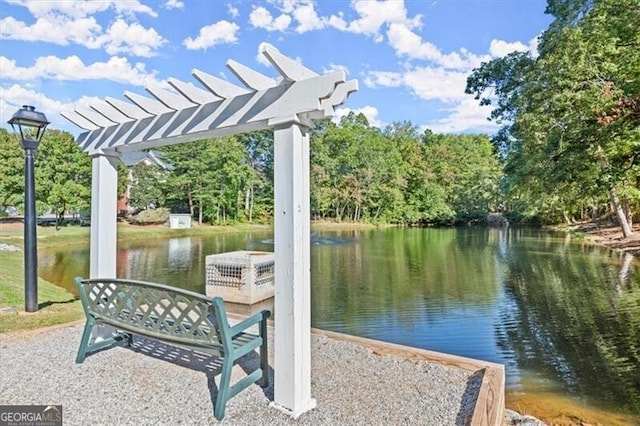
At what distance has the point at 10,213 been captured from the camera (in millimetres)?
25094

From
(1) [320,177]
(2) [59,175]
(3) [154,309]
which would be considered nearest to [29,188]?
(3) [154,309]

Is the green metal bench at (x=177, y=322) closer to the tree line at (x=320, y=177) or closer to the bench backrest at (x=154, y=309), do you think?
the bench backrest at (x=154, y=309)

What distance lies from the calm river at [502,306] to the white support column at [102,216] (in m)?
3.31

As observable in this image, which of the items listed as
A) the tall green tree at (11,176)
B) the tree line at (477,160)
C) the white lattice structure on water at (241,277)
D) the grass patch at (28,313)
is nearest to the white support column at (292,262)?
the tree line at (477,160)

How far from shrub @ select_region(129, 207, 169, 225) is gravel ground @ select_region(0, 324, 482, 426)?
67.5ft

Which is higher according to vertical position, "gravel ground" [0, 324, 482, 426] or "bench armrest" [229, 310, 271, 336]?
"bench armrest" [229, 310, 271, 336]

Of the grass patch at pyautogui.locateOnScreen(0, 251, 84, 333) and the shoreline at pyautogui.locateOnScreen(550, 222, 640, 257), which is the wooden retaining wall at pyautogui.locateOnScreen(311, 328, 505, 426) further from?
the shoreline at pyautogui.locateOnScreen(550, 222, 640, 257)

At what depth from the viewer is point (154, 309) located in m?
2.66

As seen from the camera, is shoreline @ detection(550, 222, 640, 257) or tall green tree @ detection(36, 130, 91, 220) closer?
shoreline @ detection(550, 222, 640, 257)

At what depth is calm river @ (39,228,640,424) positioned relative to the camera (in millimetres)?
4043

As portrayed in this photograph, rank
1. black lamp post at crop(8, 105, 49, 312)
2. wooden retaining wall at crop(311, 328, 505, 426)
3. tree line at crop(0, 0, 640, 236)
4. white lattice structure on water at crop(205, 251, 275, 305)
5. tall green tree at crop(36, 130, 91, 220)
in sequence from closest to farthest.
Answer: wooden retaining wall at crop(311, 328, 505, 426) → black lamp post at crop(8, 105, 49, 312) → tree line at crop(0, 0, 640, 236) → white lattice structure on water at crop(205, 251, 275, 305) → tall green tree at crop(36, 130, 91, 220)

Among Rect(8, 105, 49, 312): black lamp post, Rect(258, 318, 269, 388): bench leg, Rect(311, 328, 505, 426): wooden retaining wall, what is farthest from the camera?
Rect(8, 105, 49, 312): black lamp post

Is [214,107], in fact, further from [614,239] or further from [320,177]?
[320,177]

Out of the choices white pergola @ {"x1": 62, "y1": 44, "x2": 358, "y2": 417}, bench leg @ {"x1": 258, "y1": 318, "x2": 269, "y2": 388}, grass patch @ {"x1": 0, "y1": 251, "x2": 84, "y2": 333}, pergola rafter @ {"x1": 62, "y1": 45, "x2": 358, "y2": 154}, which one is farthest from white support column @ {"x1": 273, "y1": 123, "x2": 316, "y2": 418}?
grass patch @ {"x1": 0, "y1": 251, "x2": 84, "y2": 333}
